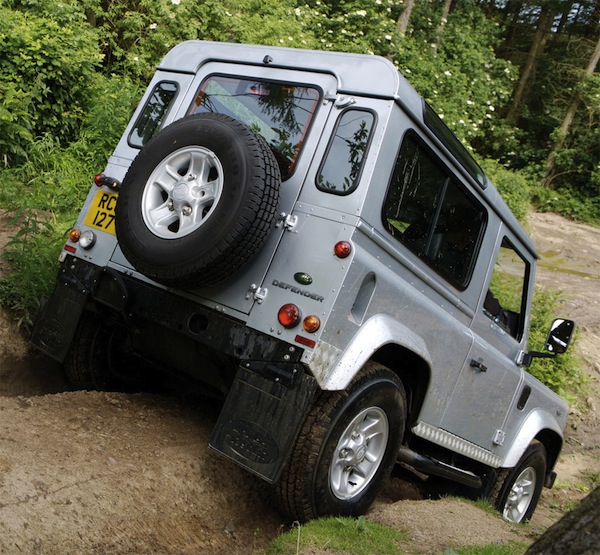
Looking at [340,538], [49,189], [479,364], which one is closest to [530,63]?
[49,189]

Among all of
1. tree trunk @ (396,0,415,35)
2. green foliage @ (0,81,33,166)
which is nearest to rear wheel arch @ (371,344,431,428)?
green foliage @ (0,81,33,166)

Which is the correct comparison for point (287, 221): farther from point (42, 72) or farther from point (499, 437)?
point (42, 72)

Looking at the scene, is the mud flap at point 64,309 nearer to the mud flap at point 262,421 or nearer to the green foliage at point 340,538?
the mud flap at point 262,421

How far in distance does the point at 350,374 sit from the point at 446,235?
1.24m

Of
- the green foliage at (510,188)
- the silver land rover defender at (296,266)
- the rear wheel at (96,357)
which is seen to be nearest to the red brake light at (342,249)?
the silver land rover defender at (296,266)

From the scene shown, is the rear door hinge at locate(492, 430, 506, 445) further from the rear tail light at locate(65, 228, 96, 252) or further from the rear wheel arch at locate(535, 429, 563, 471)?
the rear tail light at locate(65, 228, 96, 252)

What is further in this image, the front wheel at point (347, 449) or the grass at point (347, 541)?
the front wheel at point (347, 449)

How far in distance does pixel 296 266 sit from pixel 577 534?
1870 mm

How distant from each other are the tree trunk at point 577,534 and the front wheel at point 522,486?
345 centimetres

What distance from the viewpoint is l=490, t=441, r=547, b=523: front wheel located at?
5.50 m

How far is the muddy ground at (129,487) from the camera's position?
3059 millimetres

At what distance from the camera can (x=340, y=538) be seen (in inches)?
134

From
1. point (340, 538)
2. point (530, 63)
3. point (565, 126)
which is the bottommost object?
point (340, 538)

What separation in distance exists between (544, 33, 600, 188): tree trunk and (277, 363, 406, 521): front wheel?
59.7 feet
